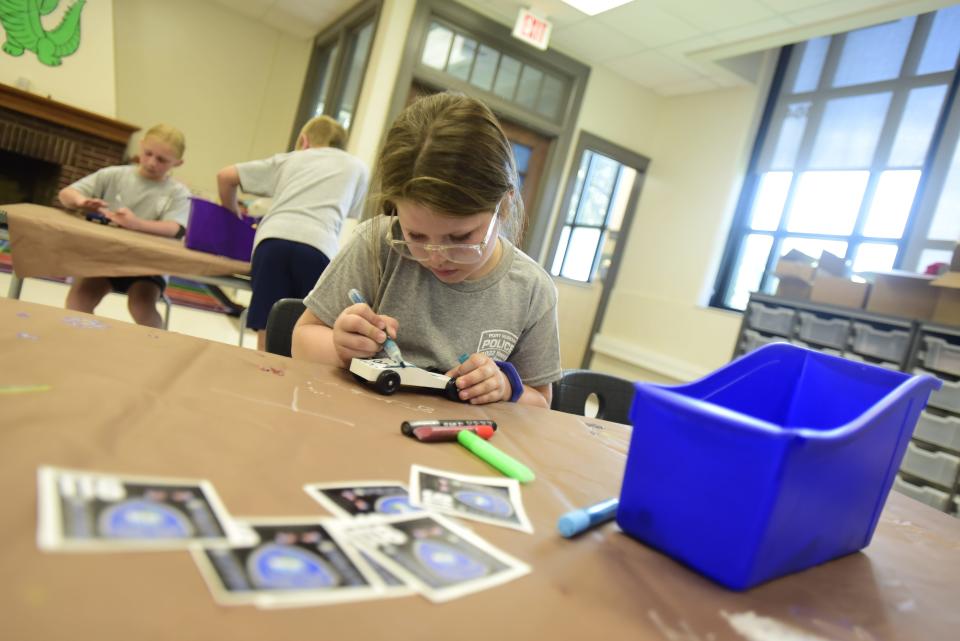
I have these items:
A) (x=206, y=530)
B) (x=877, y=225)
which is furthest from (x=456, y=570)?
(x=877, y=225)

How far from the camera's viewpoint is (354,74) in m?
4.85

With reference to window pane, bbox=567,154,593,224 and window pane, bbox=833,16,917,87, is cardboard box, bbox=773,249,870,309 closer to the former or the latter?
window pane, bbox=833,16,917,87

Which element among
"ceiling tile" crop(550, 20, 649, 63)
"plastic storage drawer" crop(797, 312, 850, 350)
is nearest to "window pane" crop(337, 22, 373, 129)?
"ceiling tile" crop(550, 20, 649, 63)

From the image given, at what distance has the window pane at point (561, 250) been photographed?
201 inches

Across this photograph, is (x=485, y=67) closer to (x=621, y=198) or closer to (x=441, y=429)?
(x=621, y=198)

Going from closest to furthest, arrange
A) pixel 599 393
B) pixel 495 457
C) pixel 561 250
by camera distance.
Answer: pixel 495 457 → pixel 599 393 → pixel 561 250

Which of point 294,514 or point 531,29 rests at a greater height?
point 531,29

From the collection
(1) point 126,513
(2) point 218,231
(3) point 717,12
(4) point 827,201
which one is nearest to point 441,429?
(1) point 126,513

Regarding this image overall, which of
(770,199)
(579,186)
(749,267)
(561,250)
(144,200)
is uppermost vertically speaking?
(770,199)

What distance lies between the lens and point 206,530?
1.29 ft

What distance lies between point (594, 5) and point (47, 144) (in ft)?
14.6

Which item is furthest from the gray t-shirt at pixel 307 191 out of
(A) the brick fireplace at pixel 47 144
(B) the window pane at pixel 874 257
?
(A) the brick fireplace at pixel 47 144

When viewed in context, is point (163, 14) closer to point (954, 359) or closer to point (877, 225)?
point (877, 225)

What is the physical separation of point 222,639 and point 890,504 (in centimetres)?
Result: 109
